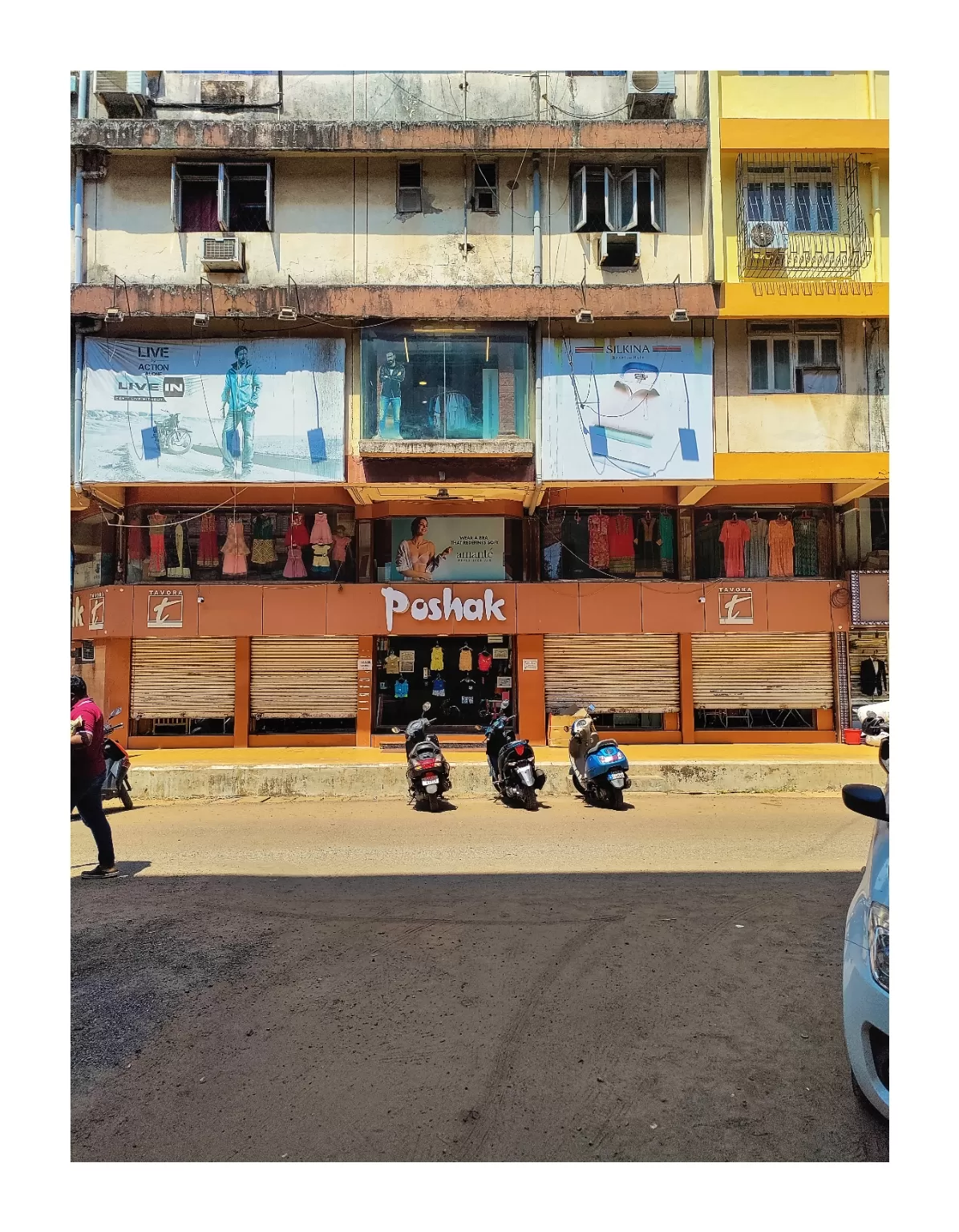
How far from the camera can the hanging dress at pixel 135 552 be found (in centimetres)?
1542

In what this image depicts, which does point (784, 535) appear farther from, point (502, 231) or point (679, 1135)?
point (679, 1135)

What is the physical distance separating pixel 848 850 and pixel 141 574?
1356 centimetres

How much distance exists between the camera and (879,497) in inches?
611

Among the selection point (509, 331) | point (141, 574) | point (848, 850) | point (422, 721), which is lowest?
point (848, 850)

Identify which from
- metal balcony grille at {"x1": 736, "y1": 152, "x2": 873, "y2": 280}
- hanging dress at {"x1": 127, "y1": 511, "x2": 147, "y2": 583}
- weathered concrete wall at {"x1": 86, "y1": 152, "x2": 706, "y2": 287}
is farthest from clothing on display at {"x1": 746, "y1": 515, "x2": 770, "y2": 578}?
hanging dress at {"x1": 127, "y1": 511, "x2": 147, "y2": 583}

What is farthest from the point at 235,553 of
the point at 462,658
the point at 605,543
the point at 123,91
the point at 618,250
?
the point at 618,250

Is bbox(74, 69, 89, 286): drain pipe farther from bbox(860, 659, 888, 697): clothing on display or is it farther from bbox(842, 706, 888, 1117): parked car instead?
bbox(860, 659, 888, 697): clothing on display

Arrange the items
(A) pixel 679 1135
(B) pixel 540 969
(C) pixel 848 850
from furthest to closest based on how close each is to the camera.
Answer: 1. (C) pixel 848 850
2. (B) pixel 540 969
3. (A) pixel 679 1135

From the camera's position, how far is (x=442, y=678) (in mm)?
15469

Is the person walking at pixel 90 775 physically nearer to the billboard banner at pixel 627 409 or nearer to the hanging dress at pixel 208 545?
the hanging dress at pixel 208 545

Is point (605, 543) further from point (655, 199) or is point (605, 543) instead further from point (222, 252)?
point (222, 252)

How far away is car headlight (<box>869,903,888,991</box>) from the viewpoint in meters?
2.88

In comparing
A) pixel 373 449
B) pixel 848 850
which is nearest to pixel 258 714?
pixel 373 449

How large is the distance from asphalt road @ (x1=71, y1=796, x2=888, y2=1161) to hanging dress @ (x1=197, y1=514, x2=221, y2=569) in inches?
334
